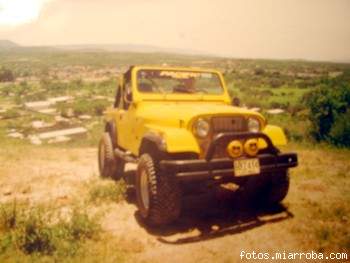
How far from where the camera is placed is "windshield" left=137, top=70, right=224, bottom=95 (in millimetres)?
7250

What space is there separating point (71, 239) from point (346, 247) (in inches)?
132

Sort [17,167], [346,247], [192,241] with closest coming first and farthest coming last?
[346,247] → [192,241] → [17,167]

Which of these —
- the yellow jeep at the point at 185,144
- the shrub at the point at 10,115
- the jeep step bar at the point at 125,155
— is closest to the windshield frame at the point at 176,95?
the yellow jeep at the point at 185,144

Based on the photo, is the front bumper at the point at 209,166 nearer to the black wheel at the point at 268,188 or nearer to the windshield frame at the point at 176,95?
the black wheel at the point at 268,188

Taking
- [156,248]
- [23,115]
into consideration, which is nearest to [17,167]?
[156,248]

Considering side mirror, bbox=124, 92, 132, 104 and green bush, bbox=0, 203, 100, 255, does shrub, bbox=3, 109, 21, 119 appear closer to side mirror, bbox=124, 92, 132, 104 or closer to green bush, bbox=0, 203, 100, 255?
side mirror, bbox=124, 92, 132, 104

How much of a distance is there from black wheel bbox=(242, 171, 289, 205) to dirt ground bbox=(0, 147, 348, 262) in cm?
20

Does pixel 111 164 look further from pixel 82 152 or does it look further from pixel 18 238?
pixel 82 152

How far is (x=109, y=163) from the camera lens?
8305 mm

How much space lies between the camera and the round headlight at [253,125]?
Result: 19.5 ft

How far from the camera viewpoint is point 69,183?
8484 millimetres

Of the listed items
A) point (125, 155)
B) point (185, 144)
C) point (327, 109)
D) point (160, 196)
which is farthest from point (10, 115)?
point (185, 144)

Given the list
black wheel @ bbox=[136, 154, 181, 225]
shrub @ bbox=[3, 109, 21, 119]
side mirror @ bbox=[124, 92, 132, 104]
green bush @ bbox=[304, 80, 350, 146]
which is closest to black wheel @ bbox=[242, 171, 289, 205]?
black wheel @ bbox=[136, 154, 181, 225]

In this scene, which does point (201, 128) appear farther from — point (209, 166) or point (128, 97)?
point (128, 97)
